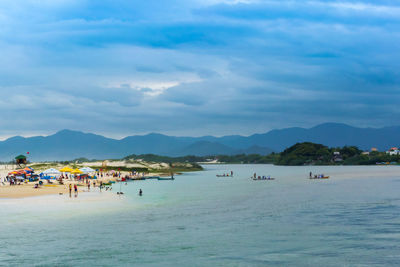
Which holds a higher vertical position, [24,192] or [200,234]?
[24,192]

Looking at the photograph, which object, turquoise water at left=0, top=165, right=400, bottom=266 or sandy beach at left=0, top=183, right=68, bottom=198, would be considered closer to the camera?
turquoise water at left=0, top=165, right=400, bottom=266

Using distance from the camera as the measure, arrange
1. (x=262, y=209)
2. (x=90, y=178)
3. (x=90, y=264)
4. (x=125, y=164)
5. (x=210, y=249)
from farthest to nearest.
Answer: (x=125, y=164), (x=90, y=178), (x=262, y=209), (x=210, y=249), (x=90, y=264)

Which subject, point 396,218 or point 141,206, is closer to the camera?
point 396,218

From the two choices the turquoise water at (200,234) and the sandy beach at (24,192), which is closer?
the turquoise water at (200,234)

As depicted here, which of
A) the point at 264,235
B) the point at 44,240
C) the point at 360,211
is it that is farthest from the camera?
the point at 360,211

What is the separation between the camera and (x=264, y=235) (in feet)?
126

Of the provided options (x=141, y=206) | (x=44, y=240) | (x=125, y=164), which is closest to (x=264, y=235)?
(x=44, y=240)

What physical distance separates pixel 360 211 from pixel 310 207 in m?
7.38

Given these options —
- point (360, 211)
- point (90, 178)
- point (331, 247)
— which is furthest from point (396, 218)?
point (90, 178)

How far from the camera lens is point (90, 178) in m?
122

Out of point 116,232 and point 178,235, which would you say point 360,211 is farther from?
point 116,232

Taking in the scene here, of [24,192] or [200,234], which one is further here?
[24,192]

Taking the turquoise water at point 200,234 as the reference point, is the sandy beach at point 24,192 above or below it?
Answer: above

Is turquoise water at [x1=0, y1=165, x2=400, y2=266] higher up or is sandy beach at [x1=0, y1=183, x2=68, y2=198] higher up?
sandy beach at [x1=0, y1=183, x2=68, y2=198]
